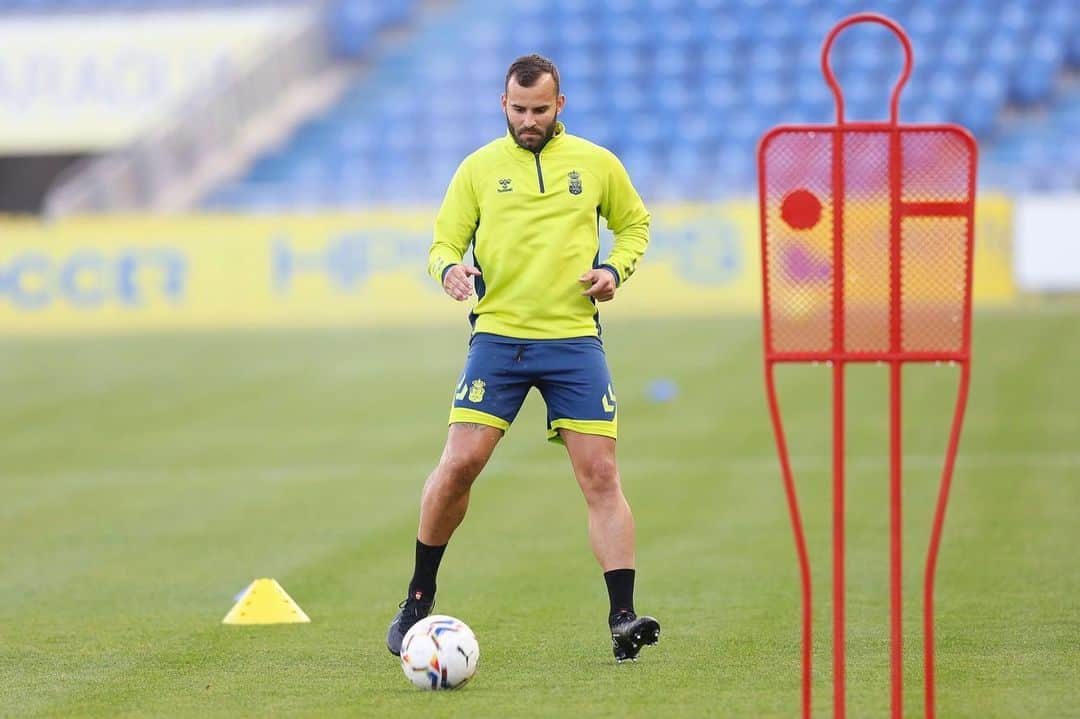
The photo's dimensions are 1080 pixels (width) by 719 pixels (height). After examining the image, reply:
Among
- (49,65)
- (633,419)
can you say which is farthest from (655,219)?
(49,65)

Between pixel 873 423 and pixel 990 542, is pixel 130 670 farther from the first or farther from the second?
pixel 873 423

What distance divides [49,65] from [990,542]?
1168 inches

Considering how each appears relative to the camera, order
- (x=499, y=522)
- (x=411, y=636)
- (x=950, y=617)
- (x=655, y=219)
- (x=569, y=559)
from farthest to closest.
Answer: (x=655, y=219)
(x=499, y=522)
(x=569, y=559)
(x=950, y=617)
(x=411, y=636)

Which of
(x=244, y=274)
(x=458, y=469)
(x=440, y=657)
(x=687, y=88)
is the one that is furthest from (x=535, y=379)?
(x=687, y=88)

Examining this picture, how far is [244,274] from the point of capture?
25.7 m

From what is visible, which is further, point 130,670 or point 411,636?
point 130,670

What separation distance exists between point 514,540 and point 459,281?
158 inches

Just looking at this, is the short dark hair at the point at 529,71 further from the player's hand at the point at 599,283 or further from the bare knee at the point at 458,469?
the bare knee at the point at 458,469

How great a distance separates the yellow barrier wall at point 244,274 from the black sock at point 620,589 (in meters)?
18.5

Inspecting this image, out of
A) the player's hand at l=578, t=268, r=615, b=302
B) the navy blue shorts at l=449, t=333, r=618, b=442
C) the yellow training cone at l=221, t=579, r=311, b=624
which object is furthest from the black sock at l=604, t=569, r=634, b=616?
the yellow training cone at l=221, t=579, r=311, b=624

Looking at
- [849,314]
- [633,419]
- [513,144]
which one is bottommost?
[633,419]

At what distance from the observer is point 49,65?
3600cm

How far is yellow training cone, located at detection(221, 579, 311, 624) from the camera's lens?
25.4 feet

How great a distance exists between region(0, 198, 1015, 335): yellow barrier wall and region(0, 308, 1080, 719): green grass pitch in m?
4.91
